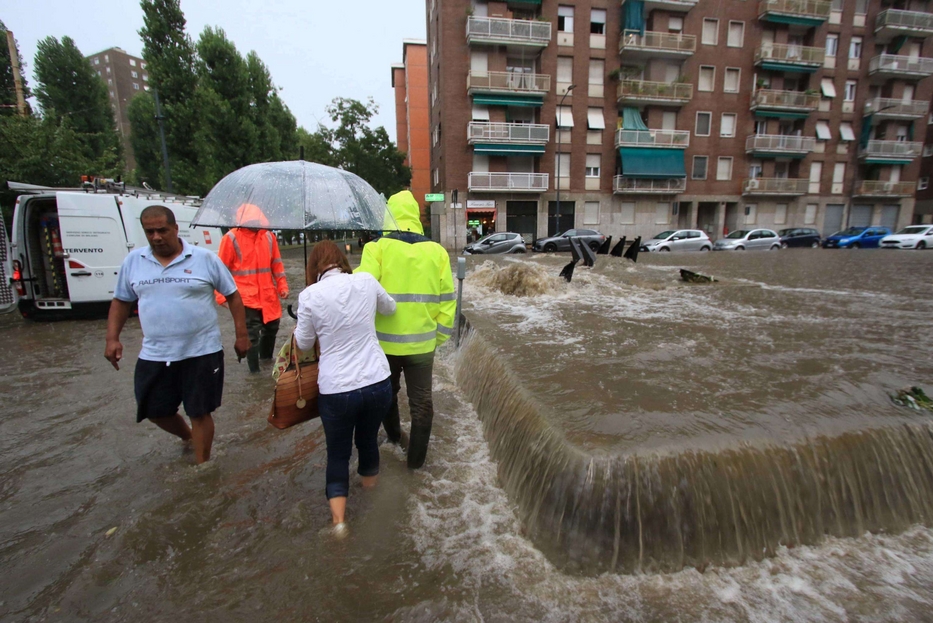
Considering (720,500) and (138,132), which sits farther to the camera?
(138,132)

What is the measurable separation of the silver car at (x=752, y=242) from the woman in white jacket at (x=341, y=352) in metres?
26.9

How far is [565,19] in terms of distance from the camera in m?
30.1

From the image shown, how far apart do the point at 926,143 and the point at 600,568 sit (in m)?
53.8

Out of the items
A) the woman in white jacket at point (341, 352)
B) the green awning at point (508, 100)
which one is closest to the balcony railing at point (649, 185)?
the green awning at point (508, 100)

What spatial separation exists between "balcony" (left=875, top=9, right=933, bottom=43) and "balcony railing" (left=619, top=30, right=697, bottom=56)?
1492cm

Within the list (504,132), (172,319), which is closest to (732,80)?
(504,132)

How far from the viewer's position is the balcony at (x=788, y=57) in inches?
1233

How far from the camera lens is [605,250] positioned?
49.7 feet

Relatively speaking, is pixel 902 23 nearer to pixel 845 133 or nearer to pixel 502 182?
pixel 845 133

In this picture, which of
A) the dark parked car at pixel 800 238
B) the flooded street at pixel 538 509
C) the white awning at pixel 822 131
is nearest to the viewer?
the flooded street at pixel 538 509

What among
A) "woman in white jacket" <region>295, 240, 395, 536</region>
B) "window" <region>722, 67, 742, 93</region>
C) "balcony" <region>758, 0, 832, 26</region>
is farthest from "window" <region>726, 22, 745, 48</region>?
"woman in white jacket" <region>295, 240, 395, 536</region>

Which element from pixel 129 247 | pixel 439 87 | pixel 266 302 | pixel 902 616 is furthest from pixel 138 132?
pixel 902 616

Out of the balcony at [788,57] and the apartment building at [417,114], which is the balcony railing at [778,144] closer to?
the balcony at [788,57]

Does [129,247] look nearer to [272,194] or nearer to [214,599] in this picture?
[272,194]
